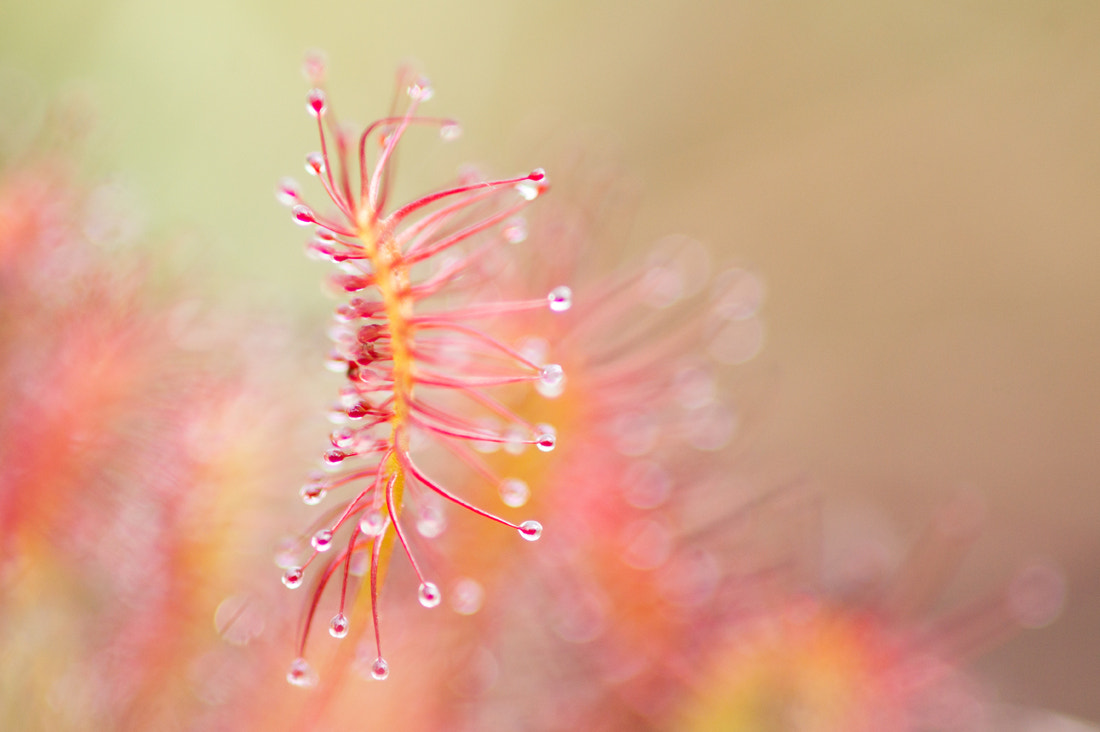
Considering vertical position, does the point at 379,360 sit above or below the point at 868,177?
below

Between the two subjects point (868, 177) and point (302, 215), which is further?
point (868, 177)

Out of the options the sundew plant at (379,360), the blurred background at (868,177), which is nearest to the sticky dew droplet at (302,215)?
the sundew plant at (379,360)

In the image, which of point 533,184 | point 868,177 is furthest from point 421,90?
point 868,177

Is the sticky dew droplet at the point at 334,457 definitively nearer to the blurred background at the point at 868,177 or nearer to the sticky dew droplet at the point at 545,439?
the sticky dew droplet at the point at 545,439

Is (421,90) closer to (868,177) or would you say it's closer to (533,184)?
(533,184)

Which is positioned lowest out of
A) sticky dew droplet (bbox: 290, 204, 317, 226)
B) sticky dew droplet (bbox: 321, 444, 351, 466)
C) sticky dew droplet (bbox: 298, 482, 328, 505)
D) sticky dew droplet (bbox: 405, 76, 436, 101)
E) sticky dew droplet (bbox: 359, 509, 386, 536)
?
sticky dew droplet (bbox: 359, 509, 386, 536)

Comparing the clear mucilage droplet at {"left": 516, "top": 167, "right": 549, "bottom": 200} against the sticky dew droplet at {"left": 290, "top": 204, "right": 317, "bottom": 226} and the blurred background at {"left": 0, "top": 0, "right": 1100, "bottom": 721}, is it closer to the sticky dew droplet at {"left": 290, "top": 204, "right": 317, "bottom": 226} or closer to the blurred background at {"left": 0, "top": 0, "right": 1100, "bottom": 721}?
the sticky dew droplet at {"left": 290, "top": 204, "right": 317, "bottom": 226}

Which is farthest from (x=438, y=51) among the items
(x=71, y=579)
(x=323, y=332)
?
(x=71, y=579)

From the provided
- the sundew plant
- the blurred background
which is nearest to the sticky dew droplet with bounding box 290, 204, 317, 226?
the sundew plant
